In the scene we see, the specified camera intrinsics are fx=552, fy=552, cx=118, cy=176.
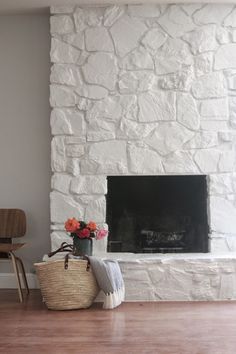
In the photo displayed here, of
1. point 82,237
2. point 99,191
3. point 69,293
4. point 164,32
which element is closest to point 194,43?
point 164,32

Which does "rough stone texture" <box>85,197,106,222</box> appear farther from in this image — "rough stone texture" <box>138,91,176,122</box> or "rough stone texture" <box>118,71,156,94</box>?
"rough stone texture" <box>118,71,156,94</box>

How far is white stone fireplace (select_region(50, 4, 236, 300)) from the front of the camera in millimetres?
4680

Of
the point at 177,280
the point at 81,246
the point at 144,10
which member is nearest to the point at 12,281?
the point at 81,246

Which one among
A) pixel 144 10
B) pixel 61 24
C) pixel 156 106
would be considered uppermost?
pixel 144 10

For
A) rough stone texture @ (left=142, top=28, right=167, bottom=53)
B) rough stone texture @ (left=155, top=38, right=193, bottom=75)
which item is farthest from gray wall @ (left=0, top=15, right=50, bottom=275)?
rough stone texture @ (left=155, top=38, right=193, bottom=75)

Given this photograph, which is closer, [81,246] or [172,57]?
[81,246]

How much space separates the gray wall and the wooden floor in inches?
35.5

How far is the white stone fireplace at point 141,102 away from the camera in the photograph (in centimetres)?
468

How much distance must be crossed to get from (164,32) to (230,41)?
0.57 m

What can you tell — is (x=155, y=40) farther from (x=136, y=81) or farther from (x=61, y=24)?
(x=61, y=24)

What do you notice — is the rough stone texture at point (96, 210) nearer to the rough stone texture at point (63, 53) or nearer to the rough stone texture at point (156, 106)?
the rough stone texture at point (156, 106)

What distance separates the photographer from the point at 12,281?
4875mm

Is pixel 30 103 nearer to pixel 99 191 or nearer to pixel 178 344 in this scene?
pixel 99 191

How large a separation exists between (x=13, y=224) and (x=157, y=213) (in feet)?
4.07
